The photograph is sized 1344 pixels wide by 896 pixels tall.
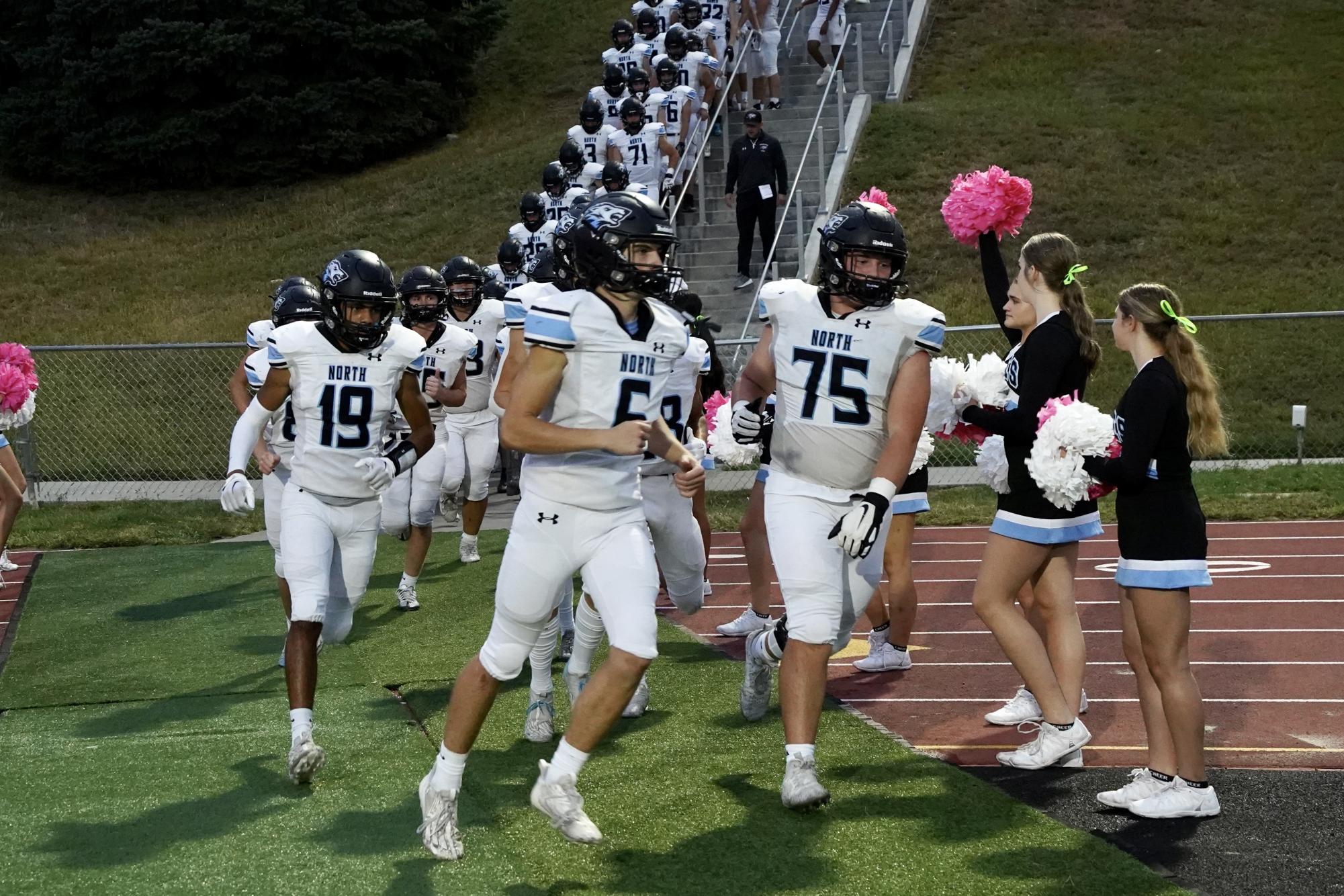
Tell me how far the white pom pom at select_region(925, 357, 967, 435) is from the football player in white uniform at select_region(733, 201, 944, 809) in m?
0.48

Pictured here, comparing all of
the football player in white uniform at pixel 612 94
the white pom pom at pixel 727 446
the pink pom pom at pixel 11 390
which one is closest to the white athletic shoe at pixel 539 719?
the white pom pom at pixel 727 446

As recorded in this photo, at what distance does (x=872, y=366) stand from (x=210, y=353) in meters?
13.9

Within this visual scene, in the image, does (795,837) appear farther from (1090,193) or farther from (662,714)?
(1090,193)

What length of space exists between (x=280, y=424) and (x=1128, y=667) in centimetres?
462

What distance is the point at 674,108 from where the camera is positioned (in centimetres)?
1683

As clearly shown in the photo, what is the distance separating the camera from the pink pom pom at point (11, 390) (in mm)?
9664

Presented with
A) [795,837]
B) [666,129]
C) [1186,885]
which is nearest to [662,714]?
[795,837]

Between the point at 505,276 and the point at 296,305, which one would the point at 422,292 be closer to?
the point at 296,305

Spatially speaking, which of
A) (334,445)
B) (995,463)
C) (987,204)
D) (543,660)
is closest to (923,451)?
(995,463)

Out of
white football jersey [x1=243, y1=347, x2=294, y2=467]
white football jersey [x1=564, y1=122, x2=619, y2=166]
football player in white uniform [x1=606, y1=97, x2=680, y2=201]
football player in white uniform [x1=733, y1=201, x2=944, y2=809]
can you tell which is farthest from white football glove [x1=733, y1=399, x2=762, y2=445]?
white football jersey [x1=564, y1=122, x2=619, y2=166]

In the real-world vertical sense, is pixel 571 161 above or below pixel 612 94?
below

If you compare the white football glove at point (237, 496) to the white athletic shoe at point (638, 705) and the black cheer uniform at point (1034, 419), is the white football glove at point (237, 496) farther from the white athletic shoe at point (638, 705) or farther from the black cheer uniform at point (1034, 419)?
the black cheer uniform at point (1034, 419)

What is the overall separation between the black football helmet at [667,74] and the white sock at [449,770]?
1295 centimetres

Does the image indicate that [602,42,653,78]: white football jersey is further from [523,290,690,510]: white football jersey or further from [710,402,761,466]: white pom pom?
[523,290,690,510]: white football jersey
